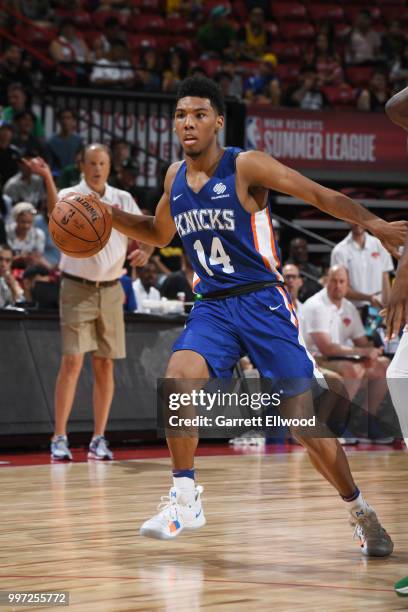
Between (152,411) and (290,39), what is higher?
(290,39)

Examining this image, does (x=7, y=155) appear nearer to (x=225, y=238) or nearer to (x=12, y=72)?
(x=12, y=72)

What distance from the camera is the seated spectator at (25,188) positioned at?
43.6 ft

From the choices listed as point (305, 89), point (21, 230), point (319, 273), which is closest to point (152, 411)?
point (21, 230)

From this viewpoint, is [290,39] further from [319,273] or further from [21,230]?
[21,230]

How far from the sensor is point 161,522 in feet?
16.0

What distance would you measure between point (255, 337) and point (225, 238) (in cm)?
44

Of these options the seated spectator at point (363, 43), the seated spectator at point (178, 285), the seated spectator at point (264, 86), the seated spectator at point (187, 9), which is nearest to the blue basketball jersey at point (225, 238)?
the seated spectator at point (178, 285)

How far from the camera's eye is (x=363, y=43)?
19453 millimetres

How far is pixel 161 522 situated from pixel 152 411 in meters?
5.29

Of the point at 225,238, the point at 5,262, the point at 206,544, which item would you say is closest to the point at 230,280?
the point at 225,238

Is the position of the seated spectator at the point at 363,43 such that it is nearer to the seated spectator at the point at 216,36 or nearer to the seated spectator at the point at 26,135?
the seated spectator at the point at 216,36

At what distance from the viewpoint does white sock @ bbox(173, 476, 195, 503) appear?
4910 millimetres

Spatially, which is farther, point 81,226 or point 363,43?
point 363,43

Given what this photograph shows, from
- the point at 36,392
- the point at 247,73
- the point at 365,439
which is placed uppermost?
the point at 247,73
